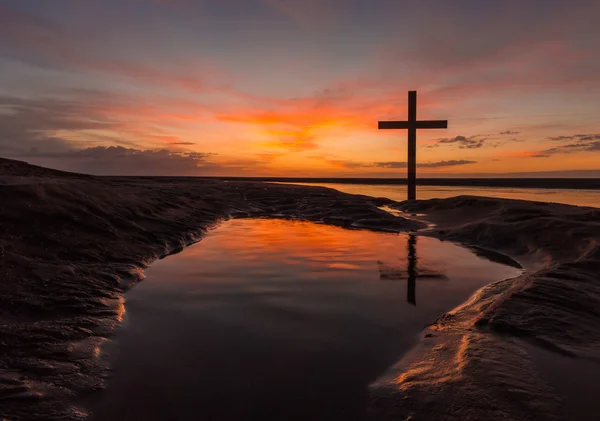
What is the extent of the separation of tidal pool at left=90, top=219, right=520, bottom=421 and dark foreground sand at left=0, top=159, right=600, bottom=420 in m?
0.22

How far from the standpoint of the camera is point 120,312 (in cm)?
358

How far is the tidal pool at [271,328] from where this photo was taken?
2.18 m

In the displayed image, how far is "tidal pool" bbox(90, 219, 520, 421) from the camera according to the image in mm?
2179

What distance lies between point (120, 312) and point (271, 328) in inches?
61.4

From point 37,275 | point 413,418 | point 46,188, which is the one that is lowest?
point 413,418

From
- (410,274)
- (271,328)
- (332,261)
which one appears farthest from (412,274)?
(271,328)

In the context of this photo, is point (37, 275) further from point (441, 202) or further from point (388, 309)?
point (441, 202)

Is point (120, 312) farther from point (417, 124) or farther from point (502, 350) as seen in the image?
point (417, 124)

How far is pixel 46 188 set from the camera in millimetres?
5965

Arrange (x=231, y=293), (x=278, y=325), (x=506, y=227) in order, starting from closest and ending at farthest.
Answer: (x=278, y=325) → (x=231, y=293) → (x=506, y=227)

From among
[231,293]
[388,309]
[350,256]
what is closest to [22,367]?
[231,293]

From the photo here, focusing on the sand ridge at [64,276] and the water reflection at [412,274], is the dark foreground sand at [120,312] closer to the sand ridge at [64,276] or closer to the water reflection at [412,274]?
the sand ridge at [64,276]

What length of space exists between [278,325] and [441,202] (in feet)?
41.3

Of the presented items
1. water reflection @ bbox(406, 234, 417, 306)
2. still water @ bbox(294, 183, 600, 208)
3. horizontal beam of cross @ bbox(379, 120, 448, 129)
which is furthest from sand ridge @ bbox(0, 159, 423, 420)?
still water @ bbox(294, 183, 600, 208)
